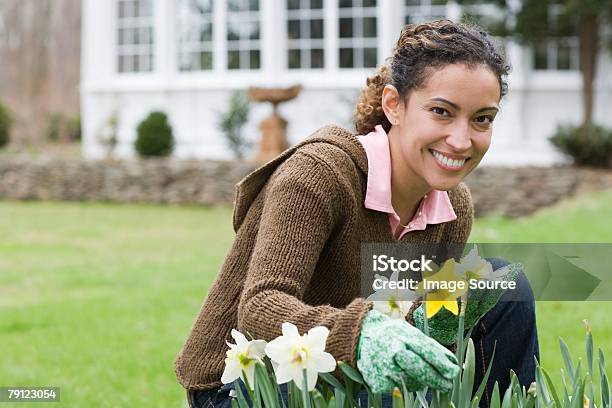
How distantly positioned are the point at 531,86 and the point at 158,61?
4932 millimetres

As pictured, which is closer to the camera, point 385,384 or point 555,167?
point 385,384

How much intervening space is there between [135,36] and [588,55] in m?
6.20

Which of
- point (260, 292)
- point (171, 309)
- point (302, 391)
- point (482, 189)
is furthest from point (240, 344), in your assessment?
point (482, 189)

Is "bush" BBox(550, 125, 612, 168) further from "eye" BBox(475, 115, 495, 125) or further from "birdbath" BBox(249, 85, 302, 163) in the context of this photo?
"eye" BBox(475, 115, 495, 125)

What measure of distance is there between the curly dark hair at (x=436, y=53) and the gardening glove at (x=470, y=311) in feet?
1.55

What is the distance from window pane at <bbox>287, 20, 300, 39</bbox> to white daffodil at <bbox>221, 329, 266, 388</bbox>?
37.9 feet

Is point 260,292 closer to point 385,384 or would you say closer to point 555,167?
point 385,384

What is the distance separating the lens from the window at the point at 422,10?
12.2 meters

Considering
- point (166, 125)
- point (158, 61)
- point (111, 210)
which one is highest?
point (158, 61)

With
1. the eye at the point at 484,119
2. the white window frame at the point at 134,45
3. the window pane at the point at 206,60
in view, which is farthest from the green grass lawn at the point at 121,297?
the white window frame at the point at 134,45

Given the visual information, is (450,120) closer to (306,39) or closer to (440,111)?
(440,111)

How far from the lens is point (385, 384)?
1.27 metres

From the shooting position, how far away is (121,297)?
545cm

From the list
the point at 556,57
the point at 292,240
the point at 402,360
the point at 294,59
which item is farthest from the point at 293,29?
the point at 402,360
